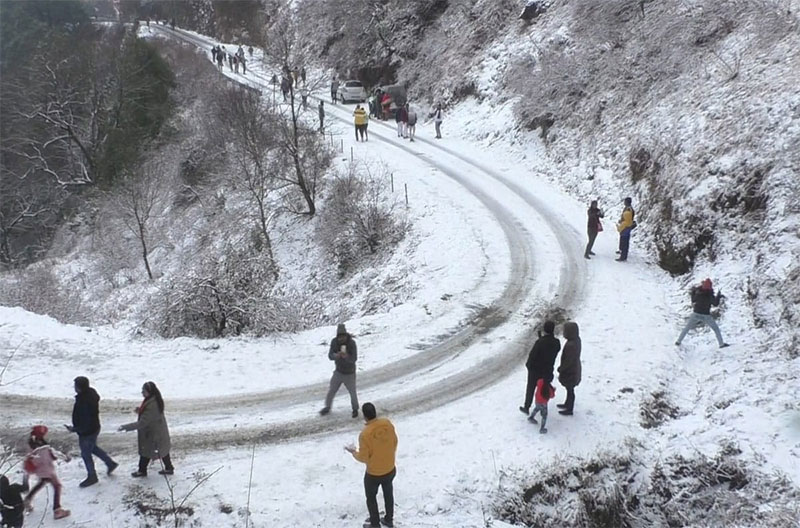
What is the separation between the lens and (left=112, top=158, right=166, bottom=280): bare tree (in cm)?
2784

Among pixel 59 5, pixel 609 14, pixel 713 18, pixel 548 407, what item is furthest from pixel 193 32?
pixel 548 407

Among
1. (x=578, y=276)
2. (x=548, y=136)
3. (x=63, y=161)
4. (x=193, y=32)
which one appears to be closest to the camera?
(x=578, y=276)

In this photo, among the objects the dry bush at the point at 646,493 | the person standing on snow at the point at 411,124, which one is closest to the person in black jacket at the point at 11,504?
the dry bush at the point at 646,493

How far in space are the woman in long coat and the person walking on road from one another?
2.49m

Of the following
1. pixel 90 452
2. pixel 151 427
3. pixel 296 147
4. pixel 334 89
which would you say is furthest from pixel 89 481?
pixel 334 89

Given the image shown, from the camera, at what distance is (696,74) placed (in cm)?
2022

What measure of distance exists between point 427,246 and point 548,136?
379 inches

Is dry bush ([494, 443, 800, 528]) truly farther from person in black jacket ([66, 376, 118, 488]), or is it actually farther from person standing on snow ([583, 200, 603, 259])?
person standing on snow ([583, 200, 603, 259])

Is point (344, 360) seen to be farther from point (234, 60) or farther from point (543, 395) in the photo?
point (234, 60)

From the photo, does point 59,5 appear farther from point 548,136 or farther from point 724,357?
point 724,357

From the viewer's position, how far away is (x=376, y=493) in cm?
750

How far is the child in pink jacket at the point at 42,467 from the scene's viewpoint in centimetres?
761

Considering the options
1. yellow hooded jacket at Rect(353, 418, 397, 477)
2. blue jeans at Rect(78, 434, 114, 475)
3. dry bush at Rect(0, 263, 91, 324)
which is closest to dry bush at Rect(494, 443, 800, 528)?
yellow hooded jacket at Rect(353, 418, 397, 477)

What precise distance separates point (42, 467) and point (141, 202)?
2263cm
